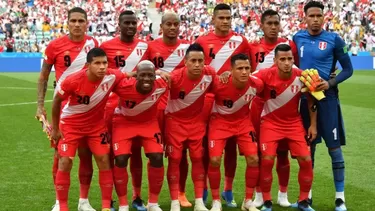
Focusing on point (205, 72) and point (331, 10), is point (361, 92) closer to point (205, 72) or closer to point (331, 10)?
point (205, 72)

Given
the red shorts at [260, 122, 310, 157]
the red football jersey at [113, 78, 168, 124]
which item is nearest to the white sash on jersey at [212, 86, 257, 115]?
the red shorts at [260, 122, 310, 157]

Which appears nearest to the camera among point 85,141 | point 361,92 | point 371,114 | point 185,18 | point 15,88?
point 85,141

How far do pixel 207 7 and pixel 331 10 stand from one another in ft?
27.1

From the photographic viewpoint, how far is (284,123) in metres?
8.52

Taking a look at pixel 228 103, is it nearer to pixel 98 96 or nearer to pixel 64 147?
pixel 98 96

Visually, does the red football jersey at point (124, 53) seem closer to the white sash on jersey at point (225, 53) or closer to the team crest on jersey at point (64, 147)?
the white sash on jersey at point (225, 53)

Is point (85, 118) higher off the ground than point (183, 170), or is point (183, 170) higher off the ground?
point (85, 118)

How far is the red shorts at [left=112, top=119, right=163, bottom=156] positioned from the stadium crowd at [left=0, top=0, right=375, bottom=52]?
30.9 metres

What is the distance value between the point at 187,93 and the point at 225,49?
97cm

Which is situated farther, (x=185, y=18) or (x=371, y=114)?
(x=185, y=18)

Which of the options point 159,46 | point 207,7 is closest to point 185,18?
point 207,7

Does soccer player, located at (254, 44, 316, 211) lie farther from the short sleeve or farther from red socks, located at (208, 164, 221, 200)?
the short sleeve

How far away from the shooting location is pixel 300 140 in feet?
27.6

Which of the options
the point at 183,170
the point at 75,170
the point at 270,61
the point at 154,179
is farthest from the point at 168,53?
the point at 75,170
